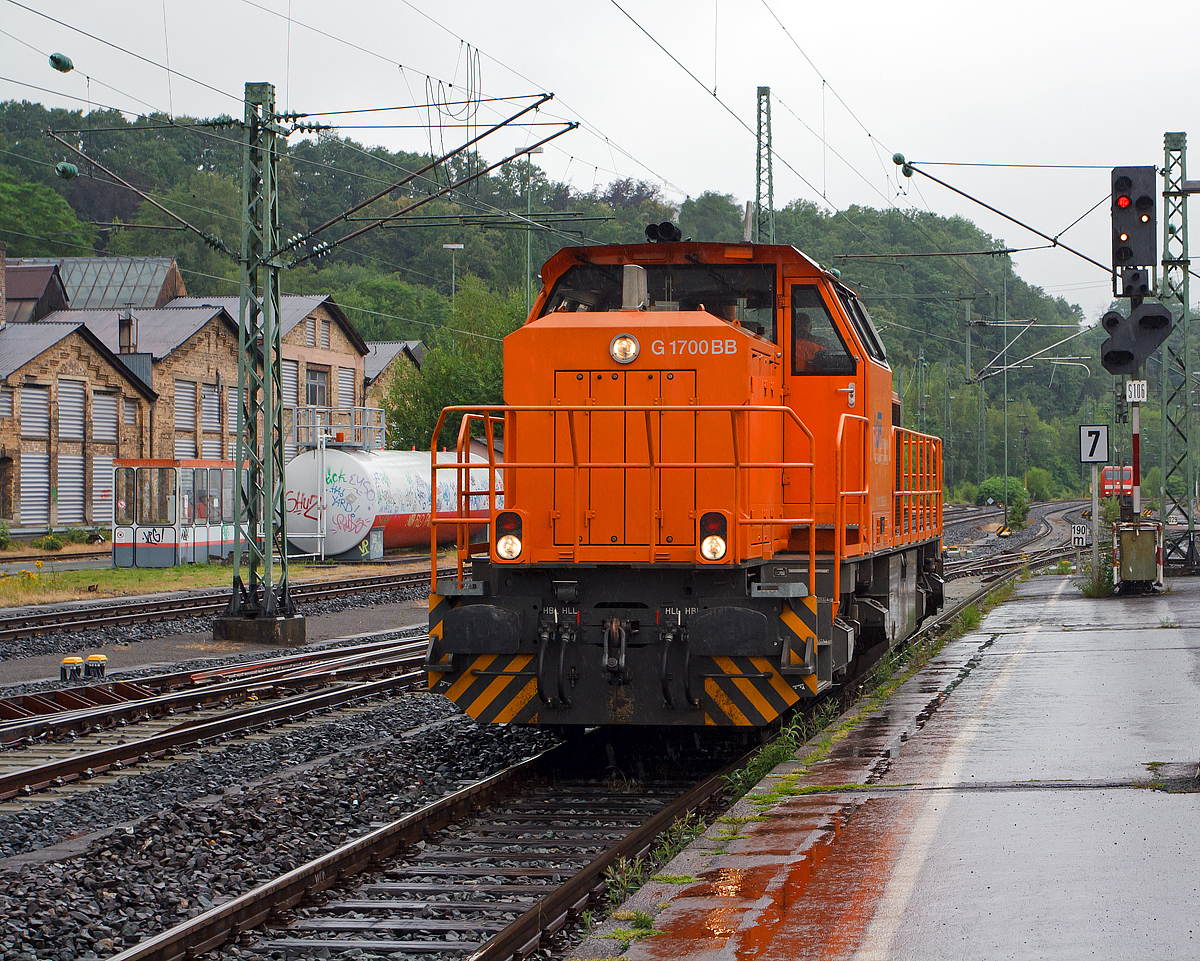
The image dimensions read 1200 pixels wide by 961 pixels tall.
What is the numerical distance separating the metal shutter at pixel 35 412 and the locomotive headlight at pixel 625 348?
37.7 meters

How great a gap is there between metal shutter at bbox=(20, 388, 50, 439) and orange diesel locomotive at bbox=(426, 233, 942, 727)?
3682 cm

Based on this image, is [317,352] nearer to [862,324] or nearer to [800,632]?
[862,324]

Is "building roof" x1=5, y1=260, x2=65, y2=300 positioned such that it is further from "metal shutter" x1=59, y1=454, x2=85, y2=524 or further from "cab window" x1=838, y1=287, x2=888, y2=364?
"cab window" x1=838, y1=287, x2=888, y2=364

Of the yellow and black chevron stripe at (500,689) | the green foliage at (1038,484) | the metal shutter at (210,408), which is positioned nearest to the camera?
the yellow and black chevron stripe at (500,689)

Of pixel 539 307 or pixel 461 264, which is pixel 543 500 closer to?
pixel 539 307

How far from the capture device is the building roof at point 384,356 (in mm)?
59319

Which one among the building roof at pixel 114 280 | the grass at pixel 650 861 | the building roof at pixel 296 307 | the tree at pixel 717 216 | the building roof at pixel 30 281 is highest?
the tree at pixel 717 216

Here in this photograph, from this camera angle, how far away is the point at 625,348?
28.2 ft

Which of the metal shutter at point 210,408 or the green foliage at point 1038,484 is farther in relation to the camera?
the green foliage at point 1038,484

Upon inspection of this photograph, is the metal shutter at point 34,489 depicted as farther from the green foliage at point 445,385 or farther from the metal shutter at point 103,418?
the green foliage at point 445,385

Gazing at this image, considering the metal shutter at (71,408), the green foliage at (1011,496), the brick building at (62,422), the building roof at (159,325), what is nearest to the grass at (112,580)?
the brick building at (62,422)

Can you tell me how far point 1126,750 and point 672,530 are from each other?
127 inches

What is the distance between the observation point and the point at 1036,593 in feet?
77.2

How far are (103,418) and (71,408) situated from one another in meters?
1.42
